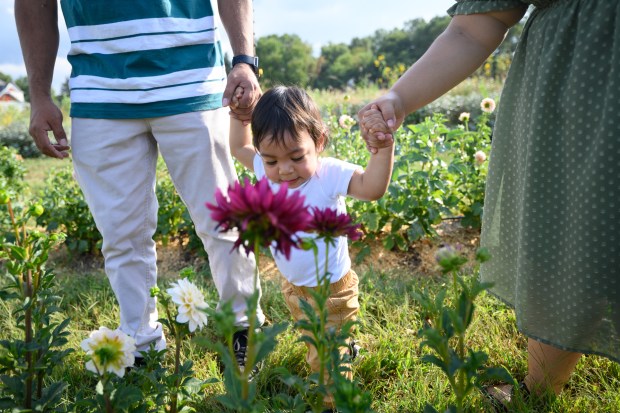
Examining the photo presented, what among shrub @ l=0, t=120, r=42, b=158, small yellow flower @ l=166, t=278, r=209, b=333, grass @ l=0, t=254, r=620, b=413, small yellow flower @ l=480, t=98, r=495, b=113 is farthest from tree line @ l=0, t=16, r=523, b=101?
small yellow flower @ l=166, t=278, r=209, b=333

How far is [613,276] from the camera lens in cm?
126

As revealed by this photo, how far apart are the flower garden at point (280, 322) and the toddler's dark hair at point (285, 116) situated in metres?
0.53

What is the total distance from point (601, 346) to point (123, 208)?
155cm

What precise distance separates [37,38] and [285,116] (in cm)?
103

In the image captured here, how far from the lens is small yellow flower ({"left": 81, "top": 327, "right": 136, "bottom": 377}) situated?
1066mm

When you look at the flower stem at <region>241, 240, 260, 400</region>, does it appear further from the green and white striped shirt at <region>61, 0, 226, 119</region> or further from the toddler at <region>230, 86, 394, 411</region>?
the green and white striped shirt at <region>61, 0, 226, 119</region>

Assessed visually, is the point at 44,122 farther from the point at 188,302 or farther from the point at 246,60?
the point at 188,302

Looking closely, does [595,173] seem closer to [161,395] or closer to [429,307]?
[429,307]

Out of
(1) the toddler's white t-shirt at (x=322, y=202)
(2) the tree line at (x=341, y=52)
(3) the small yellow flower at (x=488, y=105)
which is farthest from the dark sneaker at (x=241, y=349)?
(2) the tree line at (x=341, y=52)

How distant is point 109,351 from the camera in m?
1.06

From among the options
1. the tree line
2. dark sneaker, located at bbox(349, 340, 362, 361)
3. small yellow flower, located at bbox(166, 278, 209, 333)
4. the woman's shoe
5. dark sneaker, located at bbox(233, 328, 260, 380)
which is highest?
small yellow flower, located at bbox(166, 278, 209, 333)

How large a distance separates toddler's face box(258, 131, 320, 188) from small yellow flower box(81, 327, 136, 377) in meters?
0.69

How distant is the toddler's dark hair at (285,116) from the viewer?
5.29 ft

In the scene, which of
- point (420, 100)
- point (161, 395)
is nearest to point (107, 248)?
point (161, 395)
